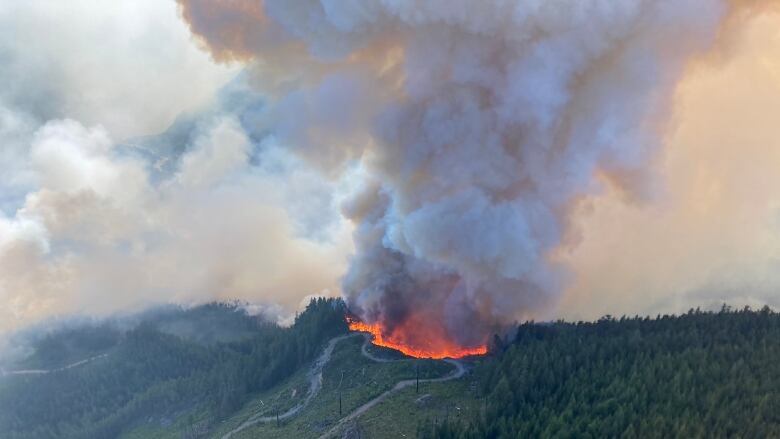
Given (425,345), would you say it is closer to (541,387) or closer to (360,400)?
(360,400)

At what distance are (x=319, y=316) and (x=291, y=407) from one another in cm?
3670

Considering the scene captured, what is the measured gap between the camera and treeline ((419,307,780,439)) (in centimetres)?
11794

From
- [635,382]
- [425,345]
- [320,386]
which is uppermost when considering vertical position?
[425,345]

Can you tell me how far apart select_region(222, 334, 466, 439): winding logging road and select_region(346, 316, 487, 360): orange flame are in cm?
476

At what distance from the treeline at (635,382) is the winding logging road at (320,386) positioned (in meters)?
8.41

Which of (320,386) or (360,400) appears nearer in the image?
(360,400)

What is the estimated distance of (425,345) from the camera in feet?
551

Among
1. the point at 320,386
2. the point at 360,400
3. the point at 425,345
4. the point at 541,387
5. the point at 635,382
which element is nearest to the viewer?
the point at 635,382

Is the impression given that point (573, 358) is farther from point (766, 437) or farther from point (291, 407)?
point (291, 407)

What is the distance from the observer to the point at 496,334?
16088 cm

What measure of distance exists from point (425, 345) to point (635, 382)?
51655 mm

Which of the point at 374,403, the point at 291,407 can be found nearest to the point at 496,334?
the point at 374,403

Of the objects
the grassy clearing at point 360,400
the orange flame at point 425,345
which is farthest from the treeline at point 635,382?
the orange flame at point 425,345

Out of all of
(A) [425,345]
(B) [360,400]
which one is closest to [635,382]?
(A) [425,345]
